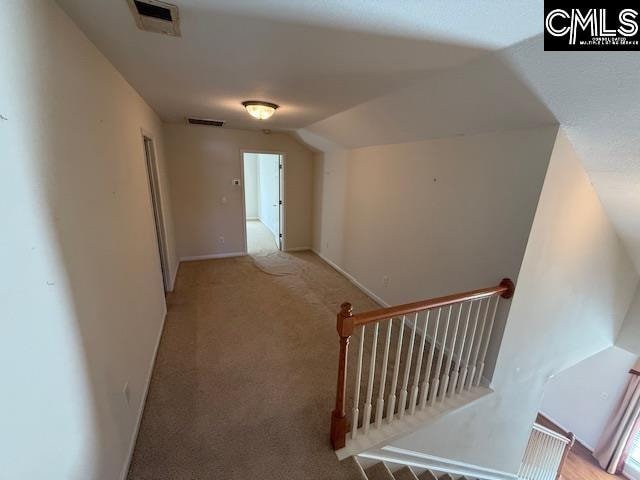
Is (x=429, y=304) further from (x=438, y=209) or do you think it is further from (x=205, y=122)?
(x=205, y=122)

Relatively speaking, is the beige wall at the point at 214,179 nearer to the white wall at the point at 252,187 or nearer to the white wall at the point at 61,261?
the white wall at the point at 61,261

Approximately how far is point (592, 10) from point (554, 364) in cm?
301

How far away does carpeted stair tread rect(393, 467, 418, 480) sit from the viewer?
6.17ft

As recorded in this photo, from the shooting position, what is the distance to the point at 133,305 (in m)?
1.94

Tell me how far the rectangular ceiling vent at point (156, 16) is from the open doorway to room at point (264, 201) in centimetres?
362

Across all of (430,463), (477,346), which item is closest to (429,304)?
(477,346)

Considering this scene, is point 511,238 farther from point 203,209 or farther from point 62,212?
point 203,209

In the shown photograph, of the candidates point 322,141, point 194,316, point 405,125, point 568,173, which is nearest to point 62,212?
point 194,316

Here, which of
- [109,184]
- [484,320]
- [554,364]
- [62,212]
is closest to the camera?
[62,212]

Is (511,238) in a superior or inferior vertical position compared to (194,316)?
superior

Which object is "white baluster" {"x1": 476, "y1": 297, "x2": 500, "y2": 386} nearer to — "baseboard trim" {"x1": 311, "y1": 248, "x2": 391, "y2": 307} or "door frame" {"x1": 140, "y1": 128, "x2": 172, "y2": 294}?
"baseboard trim" {"x1": 311, "y1": 248, "x2": 391, "y2": 307}

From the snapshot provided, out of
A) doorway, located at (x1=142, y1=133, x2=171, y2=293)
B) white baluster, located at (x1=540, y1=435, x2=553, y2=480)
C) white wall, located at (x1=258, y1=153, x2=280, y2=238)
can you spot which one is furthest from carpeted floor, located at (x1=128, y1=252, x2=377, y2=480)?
white baluster, located at (x1=540, y1=435, x2=553, y2=480)

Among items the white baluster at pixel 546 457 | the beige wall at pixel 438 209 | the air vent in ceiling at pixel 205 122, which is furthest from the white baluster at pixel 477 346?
the air vent in ceiling at pixel 205 122

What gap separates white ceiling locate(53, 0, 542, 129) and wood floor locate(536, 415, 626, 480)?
6244mm
